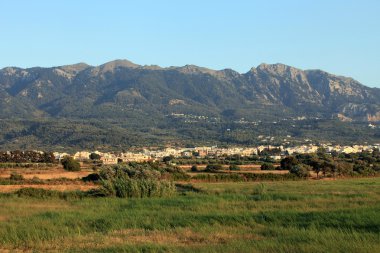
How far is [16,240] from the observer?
15594 mm

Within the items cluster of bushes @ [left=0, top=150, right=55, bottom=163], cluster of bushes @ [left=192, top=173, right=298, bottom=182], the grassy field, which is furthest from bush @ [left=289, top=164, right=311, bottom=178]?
cluster of bushes @ [left=0, top=150, right=55, bottom=163]

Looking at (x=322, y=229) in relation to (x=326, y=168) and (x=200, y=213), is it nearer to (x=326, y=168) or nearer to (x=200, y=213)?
(x=200, y=213)

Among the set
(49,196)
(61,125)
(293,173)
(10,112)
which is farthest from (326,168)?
(10,112)

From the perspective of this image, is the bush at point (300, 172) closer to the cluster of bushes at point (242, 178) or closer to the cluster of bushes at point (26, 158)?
the cluster of bushes at point (242, 178)

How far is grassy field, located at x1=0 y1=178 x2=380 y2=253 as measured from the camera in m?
13.9

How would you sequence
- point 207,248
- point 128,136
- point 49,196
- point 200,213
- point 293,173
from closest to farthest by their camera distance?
point 207,248 < point 200,213 < point 49,196 < point 293,173 < point 128,136

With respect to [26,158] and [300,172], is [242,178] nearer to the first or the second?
[300,172]

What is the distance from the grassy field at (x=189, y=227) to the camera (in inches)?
547

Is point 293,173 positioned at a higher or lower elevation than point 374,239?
lower

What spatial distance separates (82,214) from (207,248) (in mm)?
8423

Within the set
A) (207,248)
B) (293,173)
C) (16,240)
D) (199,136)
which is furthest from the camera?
(199,136)

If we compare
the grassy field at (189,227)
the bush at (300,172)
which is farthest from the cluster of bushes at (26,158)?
the grassy field at (189,227)

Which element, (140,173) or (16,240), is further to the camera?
(140,173)

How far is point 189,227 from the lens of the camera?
17391mm
